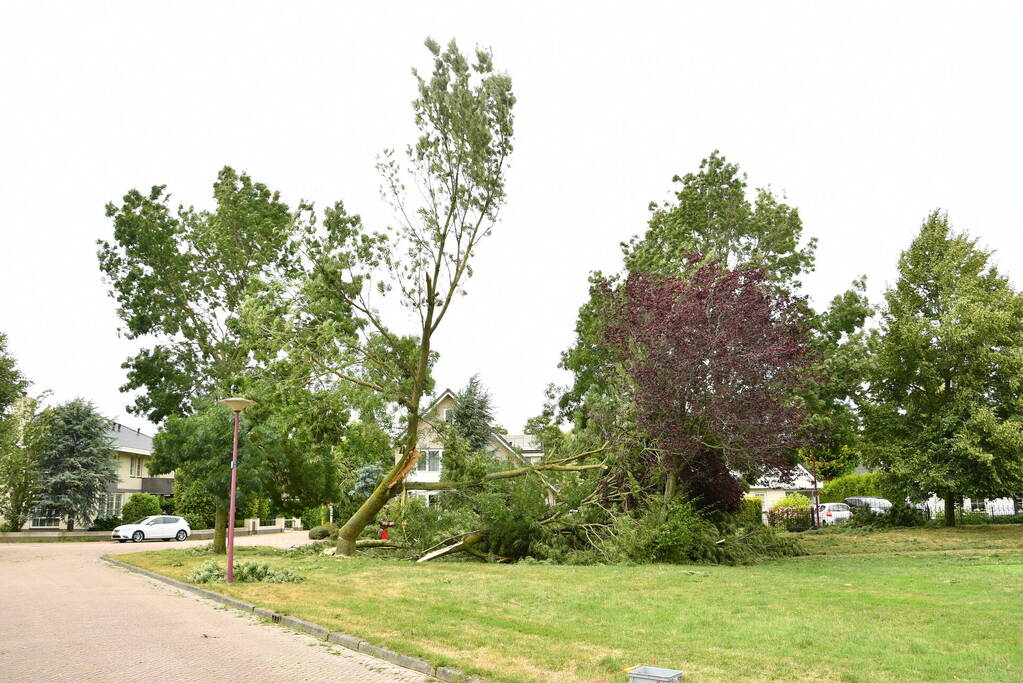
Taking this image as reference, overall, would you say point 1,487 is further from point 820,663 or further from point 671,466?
point 820,663

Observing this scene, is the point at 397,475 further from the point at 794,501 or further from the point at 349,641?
the point at 794,501

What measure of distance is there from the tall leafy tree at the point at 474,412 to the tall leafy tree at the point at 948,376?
21.2 meters

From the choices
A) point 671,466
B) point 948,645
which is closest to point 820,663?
point 948,645

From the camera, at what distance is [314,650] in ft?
30.6

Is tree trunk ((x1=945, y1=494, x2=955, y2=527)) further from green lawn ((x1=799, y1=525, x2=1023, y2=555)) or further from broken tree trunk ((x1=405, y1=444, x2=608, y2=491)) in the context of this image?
broken tree trunk ((x1=405, y1=444, x2=608, y2=491))

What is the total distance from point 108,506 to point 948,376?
48.1 metres

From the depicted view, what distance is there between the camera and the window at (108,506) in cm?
4259

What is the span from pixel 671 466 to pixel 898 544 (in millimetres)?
9852

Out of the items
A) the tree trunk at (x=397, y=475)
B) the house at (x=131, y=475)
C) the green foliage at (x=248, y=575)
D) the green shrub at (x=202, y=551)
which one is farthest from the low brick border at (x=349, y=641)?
the house at (x=131, y=475)

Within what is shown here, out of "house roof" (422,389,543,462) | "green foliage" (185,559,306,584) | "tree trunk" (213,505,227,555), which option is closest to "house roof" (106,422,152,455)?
"house roof" (422,389,543,462)

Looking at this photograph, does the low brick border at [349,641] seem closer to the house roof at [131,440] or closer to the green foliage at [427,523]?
the green foliage at [427,523]

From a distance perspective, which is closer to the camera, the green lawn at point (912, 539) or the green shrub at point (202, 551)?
the green lawn at point (912, 539)

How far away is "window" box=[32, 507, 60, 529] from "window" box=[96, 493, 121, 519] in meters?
2.16

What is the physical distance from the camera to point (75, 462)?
40.8 meters
